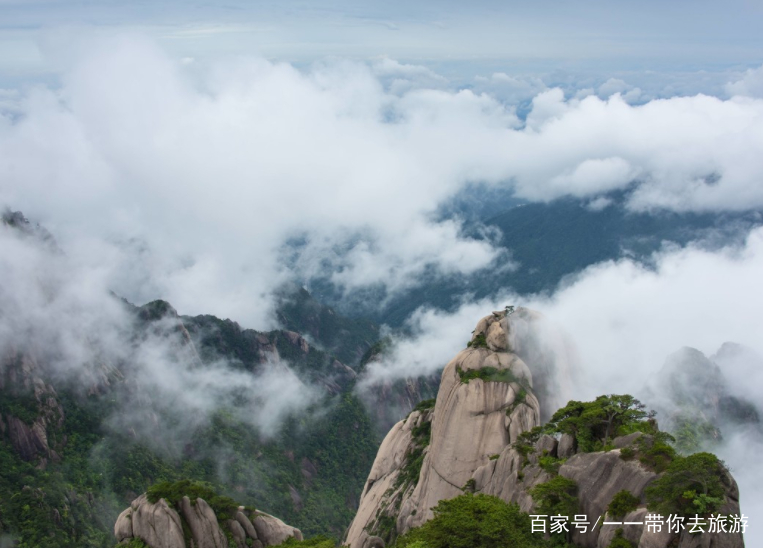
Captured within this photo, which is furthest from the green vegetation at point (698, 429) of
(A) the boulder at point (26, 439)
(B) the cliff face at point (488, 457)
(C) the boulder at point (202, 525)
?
(A) the boulder at point (26, 439)

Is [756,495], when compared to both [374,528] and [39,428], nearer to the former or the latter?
[374,528]

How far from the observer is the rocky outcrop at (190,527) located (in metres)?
58.5

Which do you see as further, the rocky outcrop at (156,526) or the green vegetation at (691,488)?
the rocky outcrop at (156,526)

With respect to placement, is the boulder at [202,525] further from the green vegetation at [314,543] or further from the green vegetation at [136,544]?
the green vegetation at [314,543]

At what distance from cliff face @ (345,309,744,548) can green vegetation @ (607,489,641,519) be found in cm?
34

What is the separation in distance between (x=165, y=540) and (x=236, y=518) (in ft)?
23.4

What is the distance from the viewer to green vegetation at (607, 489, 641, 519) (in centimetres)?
3400

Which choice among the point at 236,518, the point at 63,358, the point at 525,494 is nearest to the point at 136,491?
the point at 63,358

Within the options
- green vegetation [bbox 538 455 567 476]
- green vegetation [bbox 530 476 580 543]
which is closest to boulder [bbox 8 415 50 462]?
green vegetation [bbox 538 455 567 476]

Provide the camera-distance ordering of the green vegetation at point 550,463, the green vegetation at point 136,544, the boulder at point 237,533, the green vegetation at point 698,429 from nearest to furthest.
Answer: the green vegetation at point 550,463, the green vegetation at point 136,544, the boulder at point 237,533, the green vegetation at point 698,429

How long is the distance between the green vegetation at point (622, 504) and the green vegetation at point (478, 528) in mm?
4534

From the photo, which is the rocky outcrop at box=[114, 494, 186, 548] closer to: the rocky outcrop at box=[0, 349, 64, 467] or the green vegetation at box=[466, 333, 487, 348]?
the green vegetation at box=[466, 333, 487, 348]

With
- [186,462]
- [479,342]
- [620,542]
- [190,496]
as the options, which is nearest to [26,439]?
[186,462]

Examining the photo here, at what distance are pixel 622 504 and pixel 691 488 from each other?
446 centimetres
